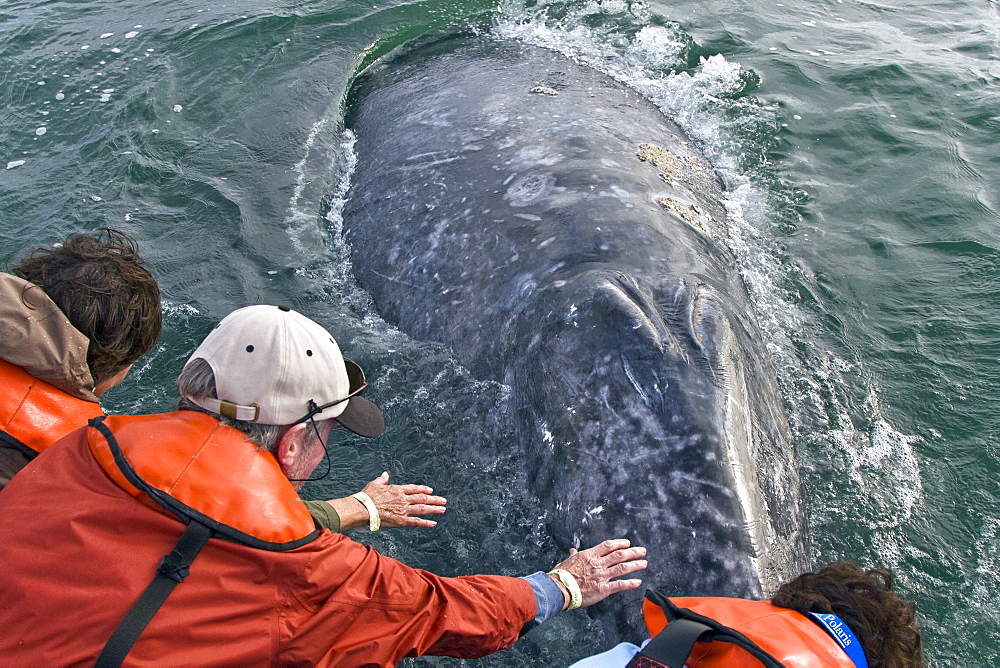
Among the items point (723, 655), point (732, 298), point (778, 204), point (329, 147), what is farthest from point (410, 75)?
point (723, 655)

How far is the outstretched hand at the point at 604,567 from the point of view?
3.41 meters

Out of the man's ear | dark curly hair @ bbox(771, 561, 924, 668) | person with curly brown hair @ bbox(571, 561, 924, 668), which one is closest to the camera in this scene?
person with curly brown hair @ bbox(571, 561, 924, 668)

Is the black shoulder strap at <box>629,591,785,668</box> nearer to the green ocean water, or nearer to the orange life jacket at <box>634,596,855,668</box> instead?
the orange life jacket at <box>634,596,855,668</box>

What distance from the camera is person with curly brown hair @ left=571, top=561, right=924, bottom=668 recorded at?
247cm

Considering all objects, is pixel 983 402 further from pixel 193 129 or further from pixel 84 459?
pixel 193 129

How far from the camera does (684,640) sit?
8.21 feet

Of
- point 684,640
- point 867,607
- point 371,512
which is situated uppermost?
point 684,640

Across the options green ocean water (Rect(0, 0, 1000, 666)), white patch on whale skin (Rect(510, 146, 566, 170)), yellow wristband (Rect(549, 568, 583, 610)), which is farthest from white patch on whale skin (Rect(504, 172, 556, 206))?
yellow wristband (Rect(549, 568, 583, 610))

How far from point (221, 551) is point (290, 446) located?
0.58 meters

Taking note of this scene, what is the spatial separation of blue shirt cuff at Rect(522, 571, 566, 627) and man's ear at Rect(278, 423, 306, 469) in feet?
3.50

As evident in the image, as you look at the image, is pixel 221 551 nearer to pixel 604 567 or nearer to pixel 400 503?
pixel 400 503

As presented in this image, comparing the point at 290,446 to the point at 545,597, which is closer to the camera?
the point at 290,446

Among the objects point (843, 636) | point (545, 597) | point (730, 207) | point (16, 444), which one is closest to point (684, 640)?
point (843, 636)

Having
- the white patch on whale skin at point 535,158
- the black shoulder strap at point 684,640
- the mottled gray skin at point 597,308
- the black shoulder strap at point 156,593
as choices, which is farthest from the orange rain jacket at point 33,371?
the white patch on whale skin at point 535,158
